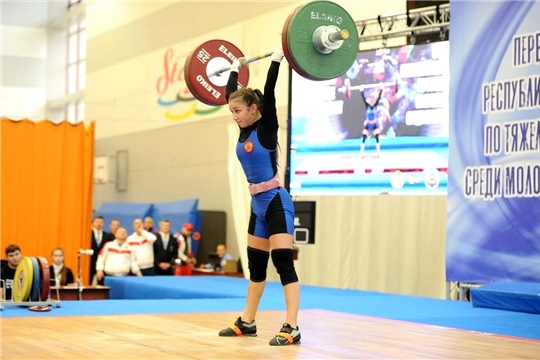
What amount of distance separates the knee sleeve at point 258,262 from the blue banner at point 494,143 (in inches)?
118

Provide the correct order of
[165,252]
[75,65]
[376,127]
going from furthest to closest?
[75,65]
[165,252]
[376,127]

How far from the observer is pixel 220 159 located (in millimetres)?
13055

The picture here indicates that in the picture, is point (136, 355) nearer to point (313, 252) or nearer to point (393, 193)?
point (393, 193)

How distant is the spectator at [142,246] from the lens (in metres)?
10.3

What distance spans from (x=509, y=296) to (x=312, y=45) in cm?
287

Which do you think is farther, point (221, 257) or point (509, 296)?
point (221, 257)

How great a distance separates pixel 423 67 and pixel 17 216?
15.7ft

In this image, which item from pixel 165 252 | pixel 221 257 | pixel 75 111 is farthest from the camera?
pixel 75 111

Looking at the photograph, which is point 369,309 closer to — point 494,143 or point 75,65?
point 494,143

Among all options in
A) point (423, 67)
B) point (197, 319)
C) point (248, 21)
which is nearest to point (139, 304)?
point (197, 319)

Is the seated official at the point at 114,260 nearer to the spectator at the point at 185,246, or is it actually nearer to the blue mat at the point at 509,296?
the spectator at the point at 185,246

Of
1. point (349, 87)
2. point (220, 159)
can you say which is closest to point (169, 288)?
point (349, 87)

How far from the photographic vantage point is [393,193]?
850 centimetres

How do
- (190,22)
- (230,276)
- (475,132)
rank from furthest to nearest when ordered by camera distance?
(190,22) < (230,276) < (475,132)
